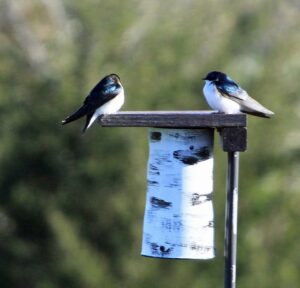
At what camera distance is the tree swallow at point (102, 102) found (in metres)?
5.44

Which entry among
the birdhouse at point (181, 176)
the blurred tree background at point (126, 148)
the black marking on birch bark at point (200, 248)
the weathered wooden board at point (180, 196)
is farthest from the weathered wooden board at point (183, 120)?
the blurred tree background at point (126, 148)

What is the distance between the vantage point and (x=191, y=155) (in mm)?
5305

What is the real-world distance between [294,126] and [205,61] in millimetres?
965

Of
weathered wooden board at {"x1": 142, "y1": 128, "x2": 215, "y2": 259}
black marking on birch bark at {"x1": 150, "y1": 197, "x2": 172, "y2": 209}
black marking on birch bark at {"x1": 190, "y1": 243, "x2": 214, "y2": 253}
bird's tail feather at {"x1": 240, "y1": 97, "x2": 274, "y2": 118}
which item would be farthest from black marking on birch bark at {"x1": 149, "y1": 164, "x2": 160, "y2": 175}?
bird's tail feather at {"x1": 240, "y1": 97, "x2": 274, "y2": 118}

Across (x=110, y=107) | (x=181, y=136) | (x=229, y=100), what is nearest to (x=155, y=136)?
(x=181, y=136)

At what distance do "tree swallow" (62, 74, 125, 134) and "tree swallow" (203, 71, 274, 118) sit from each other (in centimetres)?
39

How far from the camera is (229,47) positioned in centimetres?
1154

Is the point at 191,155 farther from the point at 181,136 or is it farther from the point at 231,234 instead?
the point at 231,234

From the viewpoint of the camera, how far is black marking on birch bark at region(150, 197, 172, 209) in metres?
5.29

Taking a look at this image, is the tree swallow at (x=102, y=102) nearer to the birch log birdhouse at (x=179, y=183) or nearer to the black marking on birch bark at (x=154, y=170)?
the birch log birdhouse at (x=179, y=183)

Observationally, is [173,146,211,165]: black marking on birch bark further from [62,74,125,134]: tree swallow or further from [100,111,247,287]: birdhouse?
[62,74,125,134]: tree swallow

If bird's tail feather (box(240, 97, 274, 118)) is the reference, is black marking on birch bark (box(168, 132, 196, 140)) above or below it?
below

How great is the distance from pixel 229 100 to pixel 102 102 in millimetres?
541

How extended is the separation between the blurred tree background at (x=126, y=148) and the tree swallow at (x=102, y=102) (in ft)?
15.3
